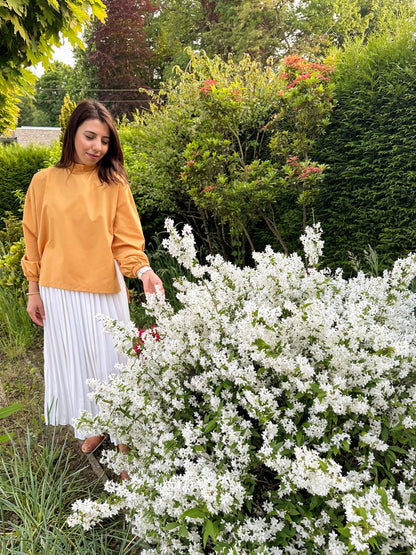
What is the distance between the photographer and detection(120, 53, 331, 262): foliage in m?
3.50

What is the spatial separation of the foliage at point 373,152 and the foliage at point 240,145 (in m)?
0.23

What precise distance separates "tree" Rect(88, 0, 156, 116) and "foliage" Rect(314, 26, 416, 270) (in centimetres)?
2103

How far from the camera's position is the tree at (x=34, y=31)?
82.5 inches

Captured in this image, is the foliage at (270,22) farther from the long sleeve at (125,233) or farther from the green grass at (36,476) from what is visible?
the long sleeve at (125,233)

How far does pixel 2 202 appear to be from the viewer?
854 centimetres

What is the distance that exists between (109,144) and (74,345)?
47.5 inches

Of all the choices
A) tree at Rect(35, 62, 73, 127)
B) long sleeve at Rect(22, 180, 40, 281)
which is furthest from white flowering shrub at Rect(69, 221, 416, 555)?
tree at Rect(35, 62, 73, 127)

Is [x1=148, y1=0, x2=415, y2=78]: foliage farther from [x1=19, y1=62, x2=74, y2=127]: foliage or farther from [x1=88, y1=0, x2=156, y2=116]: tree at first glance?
[x1=19, y1=62, x2=74, y2=127]: foliage

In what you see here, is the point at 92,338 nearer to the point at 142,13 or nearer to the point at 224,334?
the point at 224,334

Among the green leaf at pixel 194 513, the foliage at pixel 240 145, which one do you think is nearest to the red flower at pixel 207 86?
the foliage at pixel 240 145

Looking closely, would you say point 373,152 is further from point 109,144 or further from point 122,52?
point 122,52

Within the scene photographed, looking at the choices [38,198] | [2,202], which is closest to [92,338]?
[38,198]

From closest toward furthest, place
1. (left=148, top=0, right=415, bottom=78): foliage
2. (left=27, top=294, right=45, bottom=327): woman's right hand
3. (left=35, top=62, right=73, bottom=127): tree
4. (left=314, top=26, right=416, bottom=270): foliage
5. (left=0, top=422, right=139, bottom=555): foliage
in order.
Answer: (left=0, top=422, right=139, bottom=555): foliage < (left=27, top=294, right=45, bottom=327): woman's right hand < (left=314, top=26, right=416, bottom=270): foliage < (left=148, top=0, right=415, bottom=78): foliage < (left=35, top=62, right=73, bottom=127): tree

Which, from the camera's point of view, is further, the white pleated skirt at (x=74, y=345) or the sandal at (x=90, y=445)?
the sandal at (x=90, y=445)
